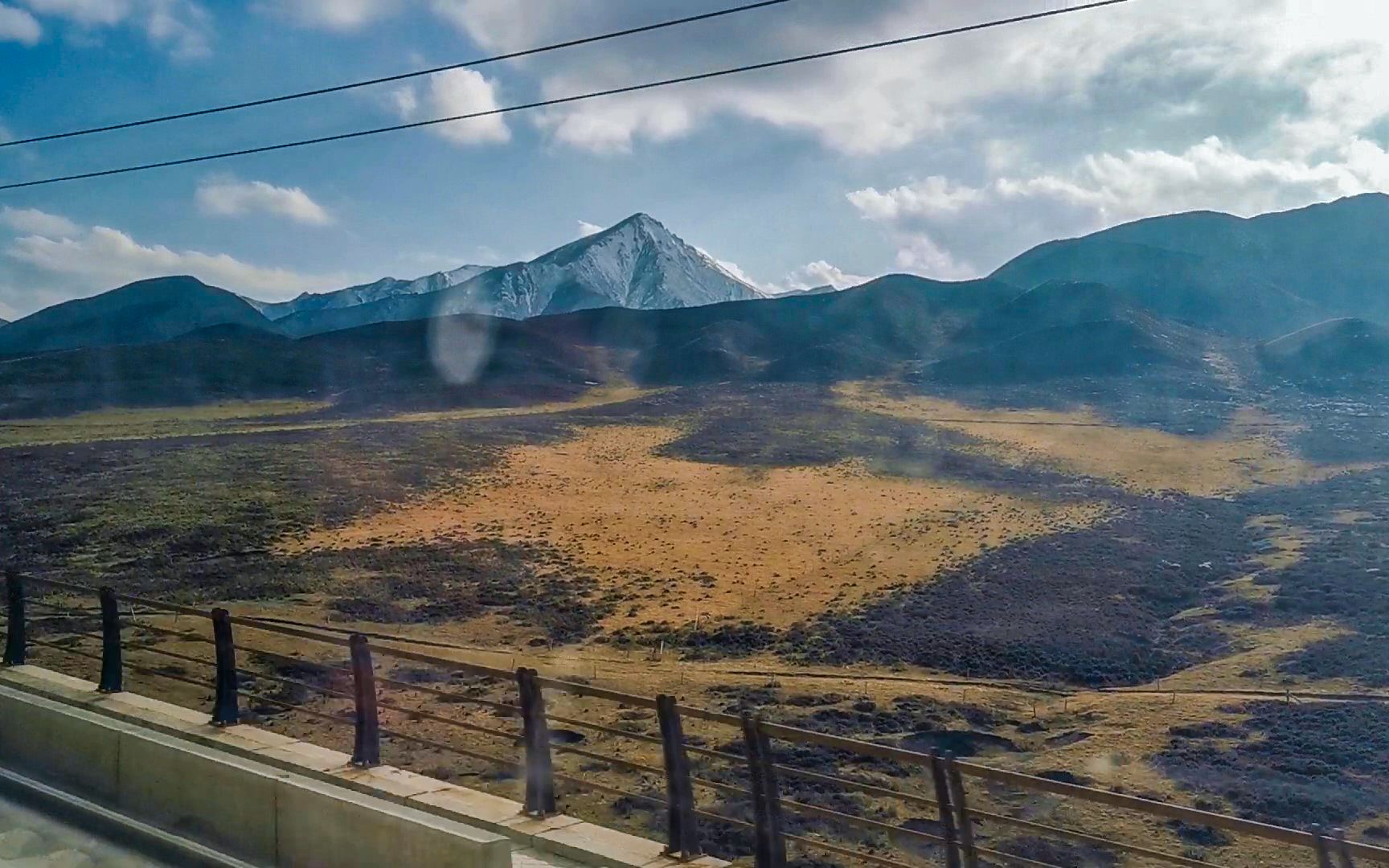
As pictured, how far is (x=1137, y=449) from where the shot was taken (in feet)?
218

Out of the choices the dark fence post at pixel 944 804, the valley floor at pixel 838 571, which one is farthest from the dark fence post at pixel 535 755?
the valley floor at pixel 838 571

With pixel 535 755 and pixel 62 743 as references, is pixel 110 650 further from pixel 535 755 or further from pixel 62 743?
pixel 535 755

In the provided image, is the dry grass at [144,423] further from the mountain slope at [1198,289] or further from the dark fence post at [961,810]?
the mountain slope at [1198,289]

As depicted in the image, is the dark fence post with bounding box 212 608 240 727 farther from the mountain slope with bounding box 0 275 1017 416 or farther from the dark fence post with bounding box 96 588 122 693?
the mountain slope with bounding box 0 275 1017 416

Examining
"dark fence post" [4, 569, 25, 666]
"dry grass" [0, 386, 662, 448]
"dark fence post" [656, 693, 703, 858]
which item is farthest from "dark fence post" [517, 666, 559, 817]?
"dry grass" [0, 386, 662, 448]

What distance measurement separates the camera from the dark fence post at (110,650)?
9680 millimetres

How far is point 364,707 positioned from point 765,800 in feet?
10.8

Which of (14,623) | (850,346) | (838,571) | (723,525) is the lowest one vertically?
(838,571)

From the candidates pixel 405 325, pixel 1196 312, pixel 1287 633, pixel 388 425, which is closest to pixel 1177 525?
pixel 1287 633

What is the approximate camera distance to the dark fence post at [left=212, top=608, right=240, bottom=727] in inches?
344

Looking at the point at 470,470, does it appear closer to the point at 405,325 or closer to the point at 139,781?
the point at 139,781

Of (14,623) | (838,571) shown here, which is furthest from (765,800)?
(838,571)

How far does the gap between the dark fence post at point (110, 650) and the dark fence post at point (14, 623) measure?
4.98 feet

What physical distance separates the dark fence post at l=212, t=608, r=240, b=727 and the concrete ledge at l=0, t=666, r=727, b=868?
0.11 metres
